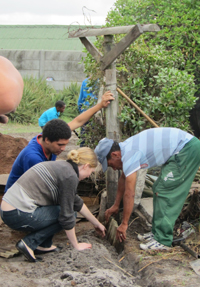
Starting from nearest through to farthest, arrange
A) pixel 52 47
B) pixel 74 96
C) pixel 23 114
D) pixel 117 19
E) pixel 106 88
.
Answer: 1. pixel 106 88
2. pixel 117 19
3. pixel 23 114
4. pixel 74 96
5. pixel 52 47

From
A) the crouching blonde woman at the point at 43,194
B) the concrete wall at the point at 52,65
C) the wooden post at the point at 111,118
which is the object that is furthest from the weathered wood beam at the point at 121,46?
the concrete wall at the point at 52,65

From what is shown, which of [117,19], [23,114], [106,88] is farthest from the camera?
[23,114]

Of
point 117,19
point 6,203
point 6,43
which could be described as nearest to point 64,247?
point 6,203

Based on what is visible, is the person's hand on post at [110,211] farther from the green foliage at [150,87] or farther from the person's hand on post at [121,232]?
the green foliage at [150,87]

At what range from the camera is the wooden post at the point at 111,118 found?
407 cm

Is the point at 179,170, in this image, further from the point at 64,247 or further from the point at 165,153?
the point at 64,247

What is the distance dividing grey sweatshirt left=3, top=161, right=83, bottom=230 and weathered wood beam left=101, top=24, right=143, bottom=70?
4.57 feet

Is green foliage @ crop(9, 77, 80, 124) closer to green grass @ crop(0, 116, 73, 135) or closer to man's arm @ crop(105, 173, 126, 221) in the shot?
green grass @ crop(0, 116, 73, 135)

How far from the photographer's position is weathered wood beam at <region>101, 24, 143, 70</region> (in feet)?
11.5

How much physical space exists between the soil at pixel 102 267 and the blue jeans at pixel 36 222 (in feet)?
0.74

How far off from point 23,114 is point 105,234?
920 centimetres

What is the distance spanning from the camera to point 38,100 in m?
13.3

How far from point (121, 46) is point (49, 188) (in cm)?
173

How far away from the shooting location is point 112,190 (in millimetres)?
4324
